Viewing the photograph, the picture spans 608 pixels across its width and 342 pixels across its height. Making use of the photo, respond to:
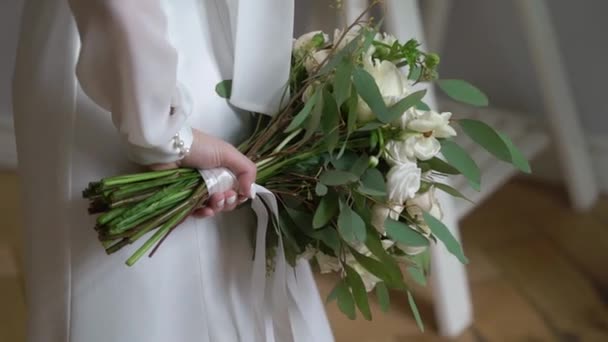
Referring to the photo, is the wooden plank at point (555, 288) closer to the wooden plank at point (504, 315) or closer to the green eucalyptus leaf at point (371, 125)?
the wooden plank at point (504, 315)

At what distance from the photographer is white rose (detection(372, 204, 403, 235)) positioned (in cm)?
69

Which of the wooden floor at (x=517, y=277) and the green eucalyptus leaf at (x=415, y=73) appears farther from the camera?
the wooden floor at (x=517, y=277)

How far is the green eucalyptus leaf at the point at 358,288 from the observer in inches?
28.6

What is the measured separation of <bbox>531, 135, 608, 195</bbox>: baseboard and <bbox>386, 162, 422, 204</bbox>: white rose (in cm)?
112

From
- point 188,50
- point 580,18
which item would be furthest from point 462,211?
point 188,50

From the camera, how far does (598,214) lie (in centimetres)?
159

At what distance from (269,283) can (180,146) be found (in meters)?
0.24

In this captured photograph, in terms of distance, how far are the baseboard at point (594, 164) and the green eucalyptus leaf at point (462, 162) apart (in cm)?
105

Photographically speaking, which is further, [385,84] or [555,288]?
[555,288]

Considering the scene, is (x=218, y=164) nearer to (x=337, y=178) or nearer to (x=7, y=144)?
(x=337, y=178)

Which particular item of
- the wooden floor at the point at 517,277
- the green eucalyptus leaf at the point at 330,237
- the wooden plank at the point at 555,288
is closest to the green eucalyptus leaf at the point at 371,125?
the green eucalyptus leaf at the point at 330,237

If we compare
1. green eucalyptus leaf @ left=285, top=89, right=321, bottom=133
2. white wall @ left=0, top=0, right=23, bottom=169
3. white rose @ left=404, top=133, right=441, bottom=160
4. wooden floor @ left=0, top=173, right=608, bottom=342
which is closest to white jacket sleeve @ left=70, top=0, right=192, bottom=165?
green eucalyptus leaf @ left=285, top=89, right=321, bottom=133

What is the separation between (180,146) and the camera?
0.59 meters

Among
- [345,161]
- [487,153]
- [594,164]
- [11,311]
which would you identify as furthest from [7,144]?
[594,164]
